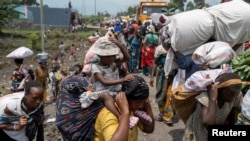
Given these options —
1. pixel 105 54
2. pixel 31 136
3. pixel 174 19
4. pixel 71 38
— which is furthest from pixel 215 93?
pixel 71 38

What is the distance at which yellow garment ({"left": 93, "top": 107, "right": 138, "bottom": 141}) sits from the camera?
2.32 metres

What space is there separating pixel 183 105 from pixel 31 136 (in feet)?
5.48

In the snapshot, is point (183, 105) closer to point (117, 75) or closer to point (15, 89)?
point (117, 75)

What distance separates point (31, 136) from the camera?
145 inches

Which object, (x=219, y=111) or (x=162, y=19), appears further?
(x=162, y=19)

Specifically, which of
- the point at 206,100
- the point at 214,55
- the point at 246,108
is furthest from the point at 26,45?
the point at 246,108

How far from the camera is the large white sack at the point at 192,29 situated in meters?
3.94

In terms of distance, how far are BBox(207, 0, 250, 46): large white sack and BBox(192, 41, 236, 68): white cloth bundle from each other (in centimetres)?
76

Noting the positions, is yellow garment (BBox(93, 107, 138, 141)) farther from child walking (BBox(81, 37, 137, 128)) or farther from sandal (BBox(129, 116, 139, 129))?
child walking (BBox(81, 37, 137, 128))

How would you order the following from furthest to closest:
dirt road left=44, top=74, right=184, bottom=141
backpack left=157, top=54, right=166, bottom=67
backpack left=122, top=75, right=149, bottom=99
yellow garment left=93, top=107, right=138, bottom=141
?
backpack left=157, top=54, right=166, bottom=67
dirt road left=44, top=74, right=184, bottom=141
backpack left=122, top=75, right=149, bottom=99
yellow garment left=93, top=107, right=138, bottom=141

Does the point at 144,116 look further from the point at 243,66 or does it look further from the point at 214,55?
the point at 243,66

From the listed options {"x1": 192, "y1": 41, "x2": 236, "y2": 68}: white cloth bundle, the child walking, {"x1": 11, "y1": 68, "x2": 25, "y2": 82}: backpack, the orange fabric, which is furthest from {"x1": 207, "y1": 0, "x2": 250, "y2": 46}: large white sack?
the orange fabric

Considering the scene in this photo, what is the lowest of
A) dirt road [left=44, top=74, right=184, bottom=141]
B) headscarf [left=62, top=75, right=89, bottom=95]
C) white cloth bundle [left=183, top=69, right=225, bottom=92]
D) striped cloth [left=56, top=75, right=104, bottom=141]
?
dirt road [left=44, top=74, right=184, bottom=141]

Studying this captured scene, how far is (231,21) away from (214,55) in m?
1.00
